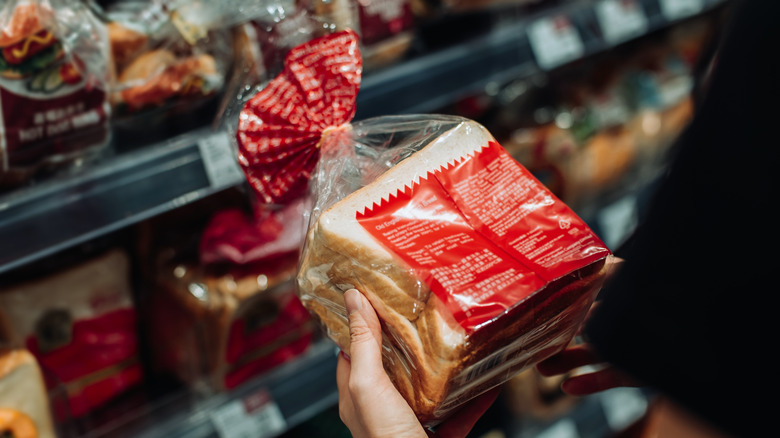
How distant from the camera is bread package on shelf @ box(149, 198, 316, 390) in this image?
3.38 ft

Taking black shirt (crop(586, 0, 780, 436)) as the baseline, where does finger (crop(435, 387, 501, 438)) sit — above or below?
below

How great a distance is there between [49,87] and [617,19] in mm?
1102

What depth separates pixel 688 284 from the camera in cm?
42

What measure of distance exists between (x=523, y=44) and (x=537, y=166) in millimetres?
432

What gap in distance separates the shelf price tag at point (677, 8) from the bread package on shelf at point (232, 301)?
38.9 inches

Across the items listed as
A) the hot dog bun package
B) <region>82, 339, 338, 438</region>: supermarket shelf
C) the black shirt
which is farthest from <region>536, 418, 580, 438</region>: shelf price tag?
the black shirt

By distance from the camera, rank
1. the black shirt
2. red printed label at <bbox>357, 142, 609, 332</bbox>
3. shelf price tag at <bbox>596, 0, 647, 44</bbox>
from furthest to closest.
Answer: shelf price tag at <bbox>596, 0, 647, 44</bbox> < red printed label at <bbox>357, 142, 609, 332</bbox> < the black shirt

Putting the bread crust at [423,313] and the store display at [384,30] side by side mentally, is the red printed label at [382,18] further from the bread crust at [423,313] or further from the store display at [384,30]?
the bread crust at [423,313]

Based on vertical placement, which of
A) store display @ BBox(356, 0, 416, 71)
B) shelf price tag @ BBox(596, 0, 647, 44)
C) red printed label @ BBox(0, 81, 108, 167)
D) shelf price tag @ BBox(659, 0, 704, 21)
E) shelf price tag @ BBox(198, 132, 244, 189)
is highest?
red printed label @ BBox(0, 81, 108, 167)

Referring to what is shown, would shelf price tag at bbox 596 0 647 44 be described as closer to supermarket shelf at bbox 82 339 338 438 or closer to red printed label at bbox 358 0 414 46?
red printed label at bbox 358 0 414 46

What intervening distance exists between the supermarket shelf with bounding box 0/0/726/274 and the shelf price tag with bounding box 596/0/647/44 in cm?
18

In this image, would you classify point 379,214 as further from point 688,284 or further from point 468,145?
point 688,284

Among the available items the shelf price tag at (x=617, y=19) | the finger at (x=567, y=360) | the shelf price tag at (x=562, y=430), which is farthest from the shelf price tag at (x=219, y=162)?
the shelf price tag at (x=562, y=430)

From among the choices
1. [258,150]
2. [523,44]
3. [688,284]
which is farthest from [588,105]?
[688,284]
